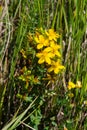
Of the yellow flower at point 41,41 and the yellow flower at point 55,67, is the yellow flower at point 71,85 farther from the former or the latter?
the yellow flower at point 41,41

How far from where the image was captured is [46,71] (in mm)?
1846

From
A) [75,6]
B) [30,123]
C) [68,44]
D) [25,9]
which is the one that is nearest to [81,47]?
[68,44]

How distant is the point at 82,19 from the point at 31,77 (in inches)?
19.8

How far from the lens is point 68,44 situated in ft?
6.82

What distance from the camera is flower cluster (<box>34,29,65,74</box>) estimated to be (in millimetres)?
1764

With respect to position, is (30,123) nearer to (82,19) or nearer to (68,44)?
(68,44)

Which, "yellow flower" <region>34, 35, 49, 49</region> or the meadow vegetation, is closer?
"yellow flower" <region>34, 35, 49, 49</region>

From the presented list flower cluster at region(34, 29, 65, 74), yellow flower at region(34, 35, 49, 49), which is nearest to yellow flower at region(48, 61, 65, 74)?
flower cluster at region(34, 29, 65, 74)

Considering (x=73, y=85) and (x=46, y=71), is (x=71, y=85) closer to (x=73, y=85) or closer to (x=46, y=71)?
(x=73, y=85)

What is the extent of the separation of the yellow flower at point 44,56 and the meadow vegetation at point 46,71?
88 millimetres

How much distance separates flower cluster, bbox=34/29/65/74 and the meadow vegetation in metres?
0.04

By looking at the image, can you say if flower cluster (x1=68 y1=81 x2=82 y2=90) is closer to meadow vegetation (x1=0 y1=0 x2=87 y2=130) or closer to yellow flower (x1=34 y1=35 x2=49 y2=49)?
meadow vegetation (x1=0 y1=0 x2=87 y2=130)

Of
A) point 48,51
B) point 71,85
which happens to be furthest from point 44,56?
point 71,85

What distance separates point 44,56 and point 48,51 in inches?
2.3
